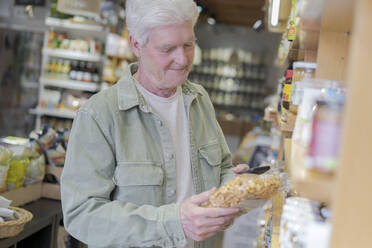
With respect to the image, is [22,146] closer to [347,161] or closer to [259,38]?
[347,161]

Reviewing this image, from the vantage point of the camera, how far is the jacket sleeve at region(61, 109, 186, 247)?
183 centimetres

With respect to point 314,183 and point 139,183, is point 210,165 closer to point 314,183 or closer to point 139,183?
point 139,183

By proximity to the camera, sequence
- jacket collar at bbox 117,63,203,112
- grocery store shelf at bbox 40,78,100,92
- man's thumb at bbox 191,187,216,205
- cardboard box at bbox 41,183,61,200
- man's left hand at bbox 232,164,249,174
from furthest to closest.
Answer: grocery store shelf at bbox 40,78,100,92 → cardboard box at bbox 41,183,61,200 → man's left hand at bbox 232,164,249,174 → jacket collar at bbox 117,63,203,112 → man's thumb at bbox 191,187,216,205

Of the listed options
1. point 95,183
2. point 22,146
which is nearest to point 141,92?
point 95,183

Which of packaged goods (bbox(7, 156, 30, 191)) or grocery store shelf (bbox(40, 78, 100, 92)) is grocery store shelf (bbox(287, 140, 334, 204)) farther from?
grocery store shelf (bbox(40, 78, 100, 92))

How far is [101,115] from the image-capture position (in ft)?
6.44

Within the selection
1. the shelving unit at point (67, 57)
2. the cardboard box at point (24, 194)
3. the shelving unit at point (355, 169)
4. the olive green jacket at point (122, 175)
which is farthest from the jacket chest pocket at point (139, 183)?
the shelving unit at point (67, 57)

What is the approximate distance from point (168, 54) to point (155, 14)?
0.16 metres

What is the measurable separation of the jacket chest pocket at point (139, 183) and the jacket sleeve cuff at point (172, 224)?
0.18 metres

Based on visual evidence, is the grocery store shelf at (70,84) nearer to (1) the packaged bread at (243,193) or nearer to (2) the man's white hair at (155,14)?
(2) the man's white hair at (155,14)

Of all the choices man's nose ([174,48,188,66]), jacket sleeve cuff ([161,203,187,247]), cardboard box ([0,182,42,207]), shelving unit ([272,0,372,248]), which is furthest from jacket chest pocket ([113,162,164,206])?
cardboard box ([0,182,42,207])

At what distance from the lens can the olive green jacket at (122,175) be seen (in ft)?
6.03

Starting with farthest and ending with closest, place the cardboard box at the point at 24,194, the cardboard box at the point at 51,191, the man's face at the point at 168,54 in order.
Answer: the cardboard box at the point at 51,191 < the cardboard box at the point at 24,194 < the man's face at the point at 168,54

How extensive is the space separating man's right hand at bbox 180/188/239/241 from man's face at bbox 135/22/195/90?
517 millimetres
